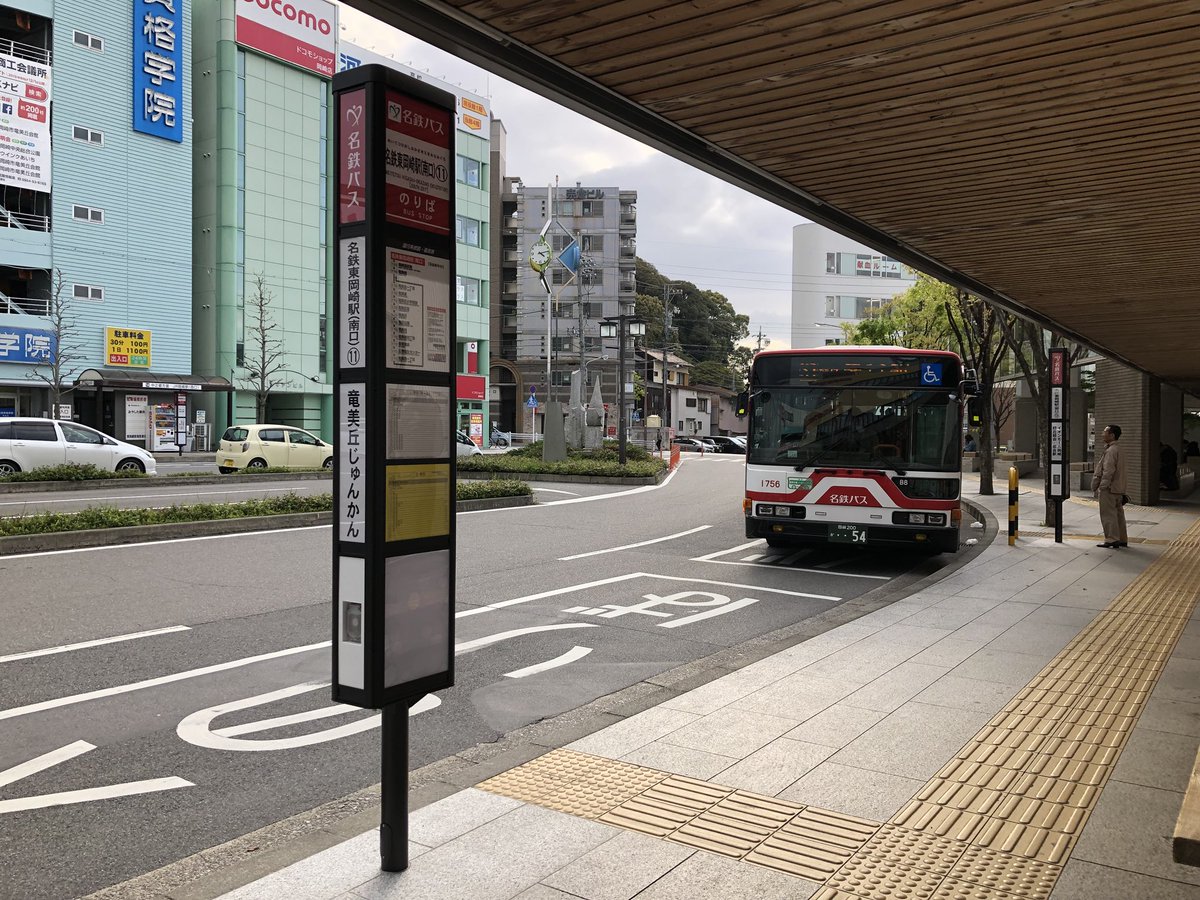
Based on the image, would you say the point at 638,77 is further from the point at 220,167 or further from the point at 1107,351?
the point at 220,167

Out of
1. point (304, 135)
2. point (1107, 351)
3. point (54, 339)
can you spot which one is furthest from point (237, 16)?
point (1107, 351)

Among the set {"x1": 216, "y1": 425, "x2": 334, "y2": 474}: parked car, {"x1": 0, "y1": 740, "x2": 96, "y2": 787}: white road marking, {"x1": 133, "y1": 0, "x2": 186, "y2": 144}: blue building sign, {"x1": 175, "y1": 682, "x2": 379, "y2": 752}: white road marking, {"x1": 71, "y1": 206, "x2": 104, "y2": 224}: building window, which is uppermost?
{"x1": 133, "y1": 0, "x2": 186, "y2": 144}: blue building sign

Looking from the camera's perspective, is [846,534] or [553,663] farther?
[846,534]

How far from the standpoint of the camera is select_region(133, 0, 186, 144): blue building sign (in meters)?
41.9

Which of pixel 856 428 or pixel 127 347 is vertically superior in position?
pixel 127 347

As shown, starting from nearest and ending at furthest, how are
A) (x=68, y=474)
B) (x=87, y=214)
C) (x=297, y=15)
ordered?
1. (x=68, y=474)
2. (x=87, y=214)
3. (x=297, y=15)

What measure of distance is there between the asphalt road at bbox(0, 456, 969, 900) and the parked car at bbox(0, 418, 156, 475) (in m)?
11.2

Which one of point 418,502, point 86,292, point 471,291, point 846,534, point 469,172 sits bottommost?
point 846,534

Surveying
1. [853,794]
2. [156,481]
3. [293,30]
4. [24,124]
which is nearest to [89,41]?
[24,124]

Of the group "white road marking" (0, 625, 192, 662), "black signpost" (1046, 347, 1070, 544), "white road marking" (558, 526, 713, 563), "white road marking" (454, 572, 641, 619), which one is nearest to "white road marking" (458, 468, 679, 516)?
"white road marking" (558, 526, 713, 563)

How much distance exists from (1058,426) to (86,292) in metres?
39.0

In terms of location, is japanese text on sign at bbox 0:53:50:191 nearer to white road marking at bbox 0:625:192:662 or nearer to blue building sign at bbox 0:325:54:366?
blue building sign at bbox 0:325:54:366

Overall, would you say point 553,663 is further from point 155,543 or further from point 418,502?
point 155,543

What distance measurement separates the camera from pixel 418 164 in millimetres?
3531
